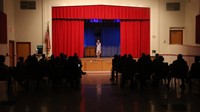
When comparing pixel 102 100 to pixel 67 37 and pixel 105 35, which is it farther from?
pixel 105 35

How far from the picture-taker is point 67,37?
71.4 feet

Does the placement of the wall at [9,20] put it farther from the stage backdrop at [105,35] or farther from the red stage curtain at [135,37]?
the red stage curtain at [135,37]

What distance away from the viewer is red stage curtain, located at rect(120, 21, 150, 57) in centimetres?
2202

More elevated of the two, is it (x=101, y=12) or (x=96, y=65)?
(x=101, y=12)

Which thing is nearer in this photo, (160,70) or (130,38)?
(160,70)

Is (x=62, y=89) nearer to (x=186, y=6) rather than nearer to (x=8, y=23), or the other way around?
(x=8, y=23)

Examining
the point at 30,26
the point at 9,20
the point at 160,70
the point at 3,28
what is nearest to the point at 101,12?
the point at 30,26

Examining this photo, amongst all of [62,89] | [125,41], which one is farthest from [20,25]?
[62,89]

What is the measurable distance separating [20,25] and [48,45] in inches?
85.9

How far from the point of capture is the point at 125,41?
22.2 meters

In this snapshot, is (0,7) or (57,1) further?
(57,1)

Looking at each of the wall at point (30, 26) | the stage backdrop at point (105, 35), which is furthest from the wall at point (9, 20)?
the stage backdrop at point (105, 35)

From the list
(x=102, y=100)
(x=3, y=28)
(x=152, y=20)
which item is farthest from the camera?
(x=152, y=20)

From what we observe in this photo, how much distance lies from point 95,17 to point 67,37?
2.36 meters
